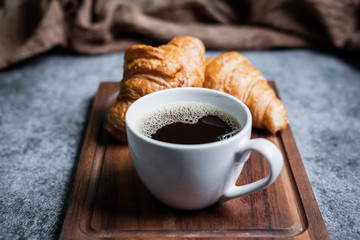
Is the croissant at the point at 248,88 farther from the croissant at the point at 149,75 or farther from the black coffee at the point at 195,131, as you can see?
the black coffee at the point at 195,131

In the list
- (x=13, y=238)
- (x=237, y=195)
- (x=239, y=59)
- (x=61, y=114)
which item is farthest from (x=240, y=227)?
(x=61, y=114)

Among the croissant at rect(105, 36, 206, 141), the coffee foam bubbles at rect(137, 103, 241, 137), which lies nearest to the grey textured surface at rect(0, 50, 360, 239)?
the croissant at rect(105, 36, 206, 141)

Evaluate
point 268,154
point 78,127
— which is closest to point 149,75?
point 78,127

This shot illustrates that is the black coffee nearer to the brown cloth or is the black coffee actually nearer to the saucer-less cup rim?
the saucer-less cup rim

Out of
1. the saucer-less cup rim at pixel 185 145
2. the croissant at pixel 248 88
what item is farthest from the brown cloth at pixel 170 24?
the saucer-less cup rim at pixel 185 145

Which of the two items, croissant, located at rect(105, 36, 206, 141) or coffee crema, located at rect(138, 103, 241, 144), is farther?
croissant, located at rect(105, 36, 206, 141)
